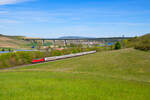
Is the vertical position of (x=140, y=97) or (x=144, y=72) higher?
(x=140, y=97)

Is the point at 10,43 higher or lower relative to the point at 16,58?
higher

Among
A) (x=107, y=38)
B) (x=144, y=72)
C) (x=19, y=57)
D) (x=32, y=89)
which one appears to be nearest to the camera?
(x=32, y=89)

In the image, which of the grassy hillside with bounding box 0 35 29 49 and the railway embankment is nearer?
the railway embankment

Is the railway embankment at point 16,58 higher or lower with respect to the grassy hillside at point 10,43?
lower

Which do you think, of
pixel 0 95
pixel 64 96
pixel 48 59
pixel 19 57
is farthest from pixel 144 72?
pixel 19 57

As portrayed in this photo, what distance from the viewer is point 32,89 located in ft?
38.5

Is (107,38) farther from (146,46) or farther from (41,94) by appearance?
(41,94)

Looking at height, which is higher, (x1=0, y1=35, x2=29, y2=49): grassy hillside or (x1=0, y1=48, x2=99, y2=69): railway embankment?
(x1=0, y1=35, x2=29, y2=49): grassy hillside

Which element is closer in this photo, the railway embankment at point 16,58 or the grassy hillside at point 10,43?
the railway embankment at point 16,58

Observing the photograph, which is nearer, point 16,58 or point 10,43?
point 16,58

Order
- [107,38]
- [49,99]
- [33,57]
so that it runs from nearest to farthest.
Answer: [49,99] → [33,57] → [107,38]

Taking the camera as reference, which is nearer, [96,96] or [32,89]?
[96,96]

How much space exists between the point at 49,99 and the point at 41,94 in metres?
1.09

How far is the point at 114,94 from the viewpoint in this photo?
35.8ft
